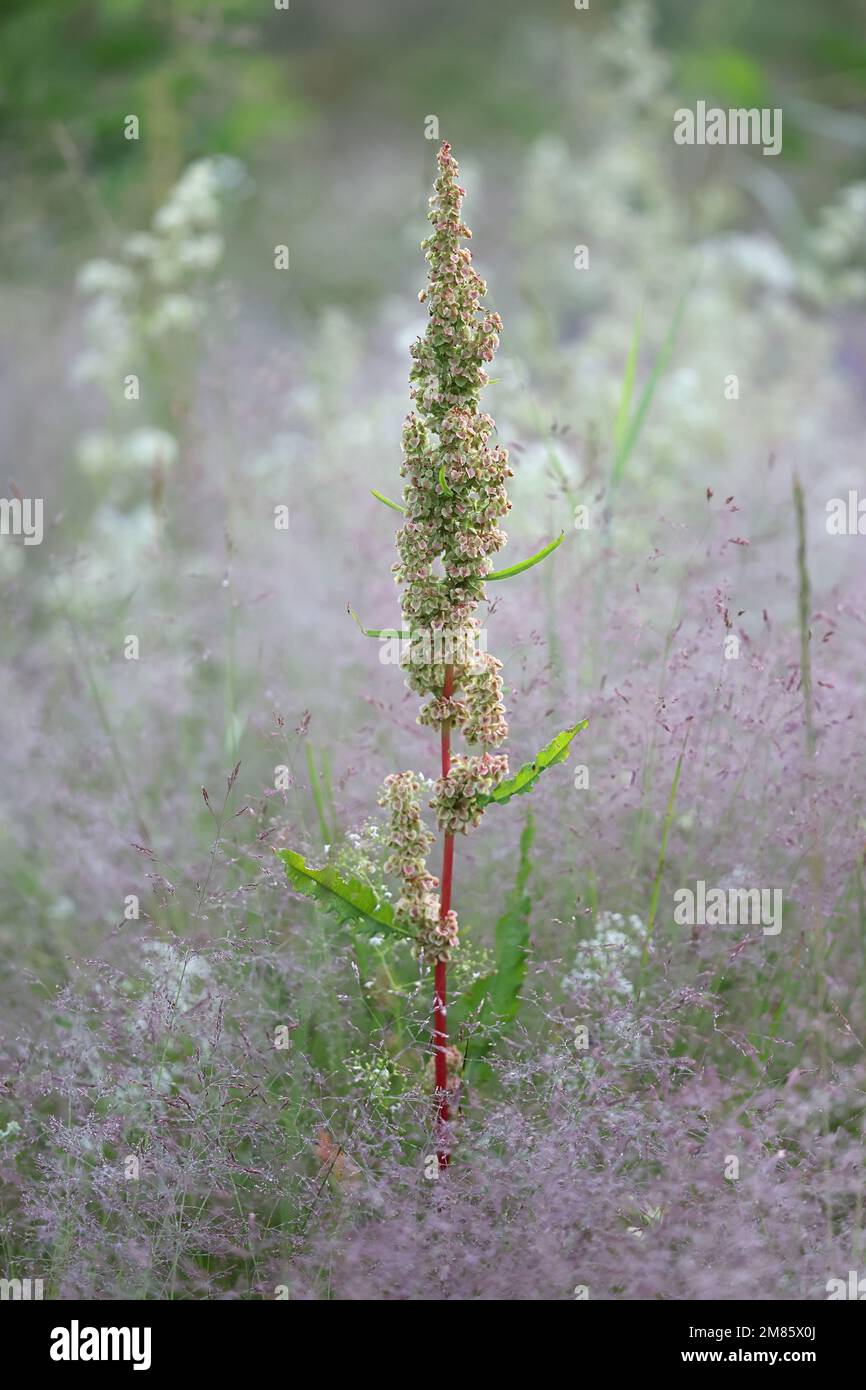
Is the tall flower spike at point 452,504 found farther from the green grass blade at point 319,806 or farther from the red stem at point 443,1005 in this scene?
the green grass blade at point 319,806

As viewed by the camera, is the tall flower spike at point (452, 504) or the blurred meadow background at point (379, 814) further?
the blurred meadow background at point (379, 814)

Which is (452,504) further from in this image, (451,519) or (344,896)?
(344,896)

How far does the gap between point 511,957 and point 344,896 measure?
31cm

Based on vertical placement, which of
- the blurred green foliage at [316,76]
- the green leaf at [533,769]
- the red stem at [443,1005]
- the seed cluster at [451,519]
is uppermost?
the blurred green foliage at [316,76]

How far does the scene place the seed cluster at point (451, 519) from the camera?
4.99ft

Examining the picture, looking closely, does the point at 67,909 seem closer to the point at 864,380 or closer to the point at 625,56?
the point at 625,56

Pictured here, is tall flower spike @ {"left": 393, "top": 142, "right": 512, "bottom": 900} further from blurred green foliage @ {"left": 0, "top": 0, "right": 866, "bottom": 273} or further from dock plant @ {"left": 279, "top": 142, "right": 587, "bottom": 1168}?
blurred green foliage @ {"left": 0, "top": 0, "right": 866, "bottom": 273}

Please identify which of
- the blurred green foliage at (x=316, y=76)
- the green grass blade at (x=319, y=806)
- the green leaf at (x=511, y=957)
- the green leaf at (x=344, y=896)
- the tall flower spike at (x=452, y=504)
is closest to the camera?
the tall flower spike at (x=452, y=504)

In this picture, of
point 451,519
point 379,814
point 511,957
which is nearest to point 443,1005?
point 511,957

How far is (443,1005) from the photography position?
1.67 meters

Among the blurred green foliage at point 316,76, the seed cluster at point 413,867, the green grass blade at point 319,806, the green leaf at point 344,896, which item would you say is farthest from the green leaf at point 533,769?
the blurred green foliage at point 316,76

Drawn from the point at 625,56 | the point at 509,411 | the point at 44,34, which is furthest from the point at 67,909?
the point at 44,34

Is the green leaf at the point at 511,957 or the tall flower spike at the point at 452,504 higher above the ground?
the tall flower spike at the point at 452,504

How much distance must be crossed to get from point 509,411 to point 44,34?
140 inches
